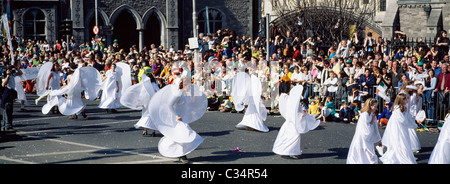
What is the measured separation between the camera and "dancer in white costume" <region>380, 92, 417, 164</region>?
37.8ft

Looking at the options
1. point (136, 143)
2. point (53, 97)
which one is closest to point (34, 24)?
point (53, 97)

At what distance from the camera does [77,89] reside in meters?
18.0

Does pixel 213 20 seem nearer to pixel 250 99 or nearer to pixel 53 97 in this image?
pixel 53 97

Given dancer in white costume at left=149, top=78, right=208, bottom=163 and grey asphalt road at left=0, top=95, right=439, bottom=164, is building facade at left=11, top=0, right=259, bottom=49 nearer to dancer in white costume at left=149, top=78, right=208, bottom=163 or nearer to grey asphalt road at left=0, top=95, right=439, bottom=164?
grey asphalt road at left=0, top=95, right=439, bottom=164

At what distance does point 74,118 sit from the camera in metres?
18.2

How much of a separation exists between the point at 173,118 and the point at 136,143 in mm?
2554

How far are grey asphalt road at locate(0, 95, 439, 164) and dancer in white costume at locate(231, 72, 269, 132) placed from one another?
269 millimetres

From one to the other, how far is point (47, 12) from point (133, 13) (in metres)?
5.04

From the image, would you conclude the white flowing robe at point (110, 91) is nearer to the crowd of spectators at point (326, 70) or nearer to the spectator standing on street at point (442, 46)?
the crowd of spectators at point (326, 70)

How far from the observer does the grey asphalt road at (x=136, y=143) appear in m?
12.4

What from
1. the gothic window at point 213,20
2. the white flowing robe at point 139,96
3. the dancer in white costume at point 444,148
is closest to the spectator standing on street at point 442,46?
the white flowing robe at point 139,96

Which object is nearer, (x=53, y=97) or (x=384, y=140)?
(x=384, y=140)

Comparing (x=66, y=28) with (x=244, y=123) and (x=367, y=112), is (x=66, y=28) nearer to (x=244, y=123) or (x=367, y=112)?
(x=244, y=123)

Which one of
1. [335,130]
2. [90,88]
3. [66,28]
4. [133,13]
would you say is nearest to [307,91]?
[335,130]
